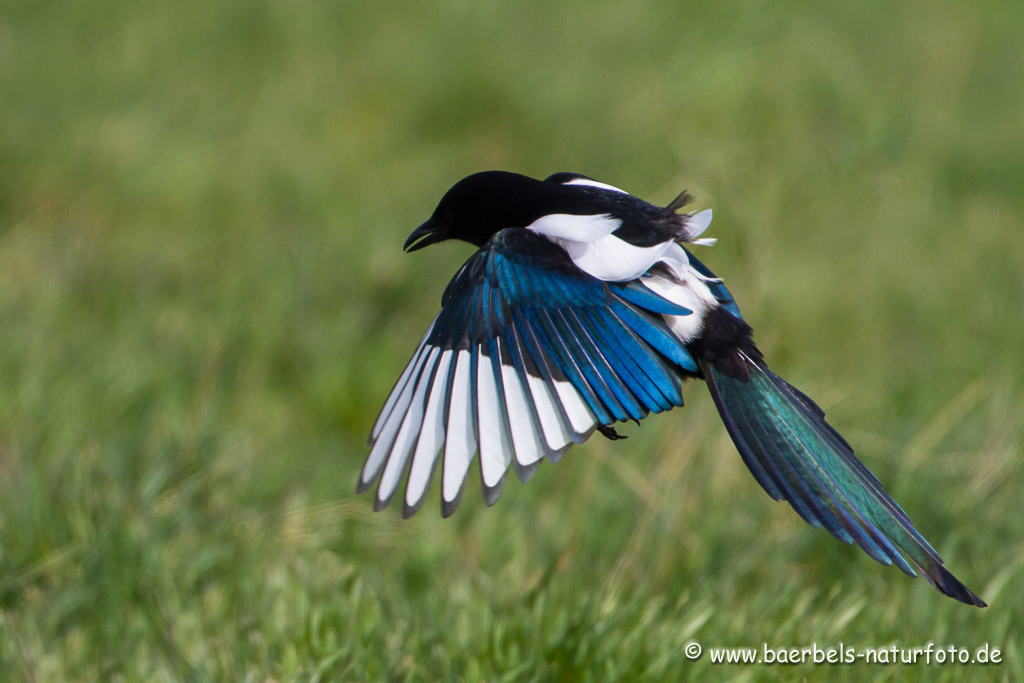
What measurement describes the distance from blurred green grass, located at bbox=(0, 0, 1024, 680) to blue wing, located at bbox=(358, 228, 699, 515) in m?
0.37

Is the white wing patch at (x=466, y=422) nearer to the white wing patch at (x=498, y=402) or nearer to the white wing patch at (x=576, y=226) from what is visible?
the white wing patch at (x=498, y=402)

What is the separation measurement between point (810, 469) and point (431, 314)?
2.11m

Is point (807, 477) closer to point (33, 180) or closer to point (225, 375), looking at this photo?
point (225, 375)

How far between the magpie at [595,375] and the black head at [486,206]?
3.1 inches

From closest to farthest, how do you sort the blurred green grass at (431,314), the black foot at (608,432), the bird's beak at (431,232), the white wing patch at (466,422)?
the white wing patch at (466,422) < the black foot at (608,432) < the blurred green grass at (431,314) < the bird's beak at (431,232)

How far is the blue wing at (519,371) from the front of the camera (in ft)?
5.27

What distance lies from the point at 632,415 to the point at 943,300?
261 cm

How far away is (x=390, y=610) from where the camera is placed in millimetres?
2066

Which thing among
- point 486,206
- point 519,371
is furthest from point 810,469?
point 486,206

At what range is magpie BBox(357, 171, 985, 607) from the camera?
1607 millimetres

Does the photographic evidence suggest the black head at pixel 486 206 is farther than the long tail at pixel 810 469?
Yes

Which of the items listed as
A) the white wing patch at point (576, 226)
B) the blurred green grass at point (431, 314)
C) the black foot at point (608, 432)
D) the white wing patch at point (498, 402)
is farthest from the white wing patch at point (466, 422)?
the blurred green grass at point (431, 314)

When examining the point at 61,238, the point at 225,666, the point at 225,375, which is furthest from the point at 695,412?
the point at 61,238

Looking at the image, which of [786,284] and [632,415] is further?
[786,284]
